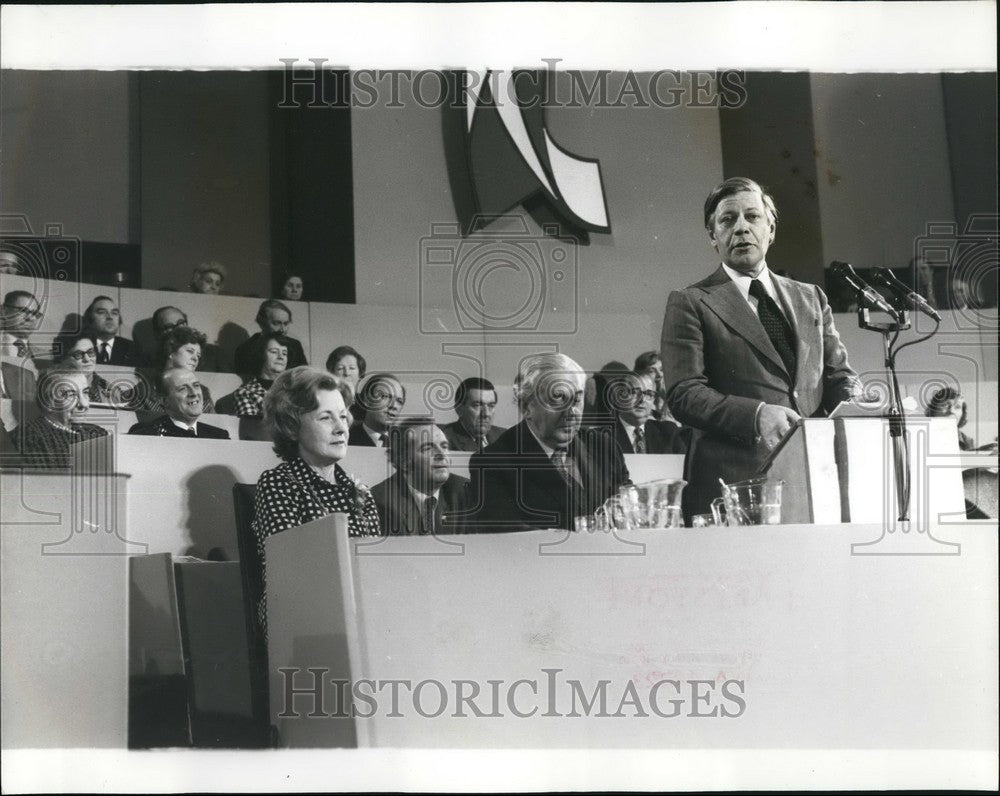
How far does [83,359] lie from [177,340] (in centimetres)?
24

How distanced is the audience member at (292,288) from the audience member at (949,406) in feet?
5.16

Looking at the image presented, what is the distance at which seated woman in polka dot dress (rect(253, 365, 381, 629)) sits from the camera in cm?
219

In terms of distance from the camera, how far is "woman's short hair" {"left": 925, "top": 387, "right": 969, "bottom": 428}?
2238 millimetres

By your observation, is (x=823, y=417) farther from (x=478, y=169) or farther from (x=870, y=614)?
(x=478, y=169)

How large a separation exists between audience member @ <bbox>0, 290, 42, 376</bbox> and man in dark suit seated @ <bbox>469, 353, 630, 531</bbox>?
3.73 feet

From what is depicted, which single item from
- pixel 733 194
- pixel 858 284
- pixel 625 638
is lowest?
pixel 625 638

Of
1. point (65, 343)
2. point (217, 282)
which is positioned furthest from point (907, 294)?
point (65, 343)

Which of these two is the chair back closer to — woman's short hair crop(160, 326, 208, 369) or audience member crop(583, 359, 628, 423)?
woman's short hair crop(160, 326, 208, 369)

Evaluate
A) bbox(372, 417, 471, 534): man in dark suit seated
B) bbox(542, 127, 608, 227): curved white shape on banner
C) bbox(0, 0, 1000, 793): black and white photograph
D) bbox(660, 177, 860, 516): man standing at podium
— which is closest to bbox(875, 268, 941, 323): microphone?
bbox(0, 0, 1000, 793): black and white photograph

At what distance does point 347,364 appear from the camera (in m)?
2.23

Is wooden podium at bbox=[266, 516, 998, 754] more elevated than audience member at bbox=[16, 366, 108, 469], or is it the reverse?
audience member at bbox=[16, 366, 108, 469]

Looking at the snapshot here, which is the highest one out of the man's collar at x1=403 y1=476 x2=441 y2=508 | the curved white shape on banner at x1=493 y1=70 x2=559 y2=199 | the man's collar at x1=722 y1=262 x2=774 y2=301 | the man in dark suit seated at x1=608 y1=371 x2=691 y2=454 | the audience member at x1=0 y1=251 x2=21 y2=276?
the curved white shape on banner at x1=493 y1=70 x2=559 y2=199

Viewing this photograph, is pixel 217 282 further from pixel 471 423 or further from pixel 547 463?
pixel 547 463

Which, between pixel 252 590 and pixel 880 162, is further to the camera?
pixel 880 162
